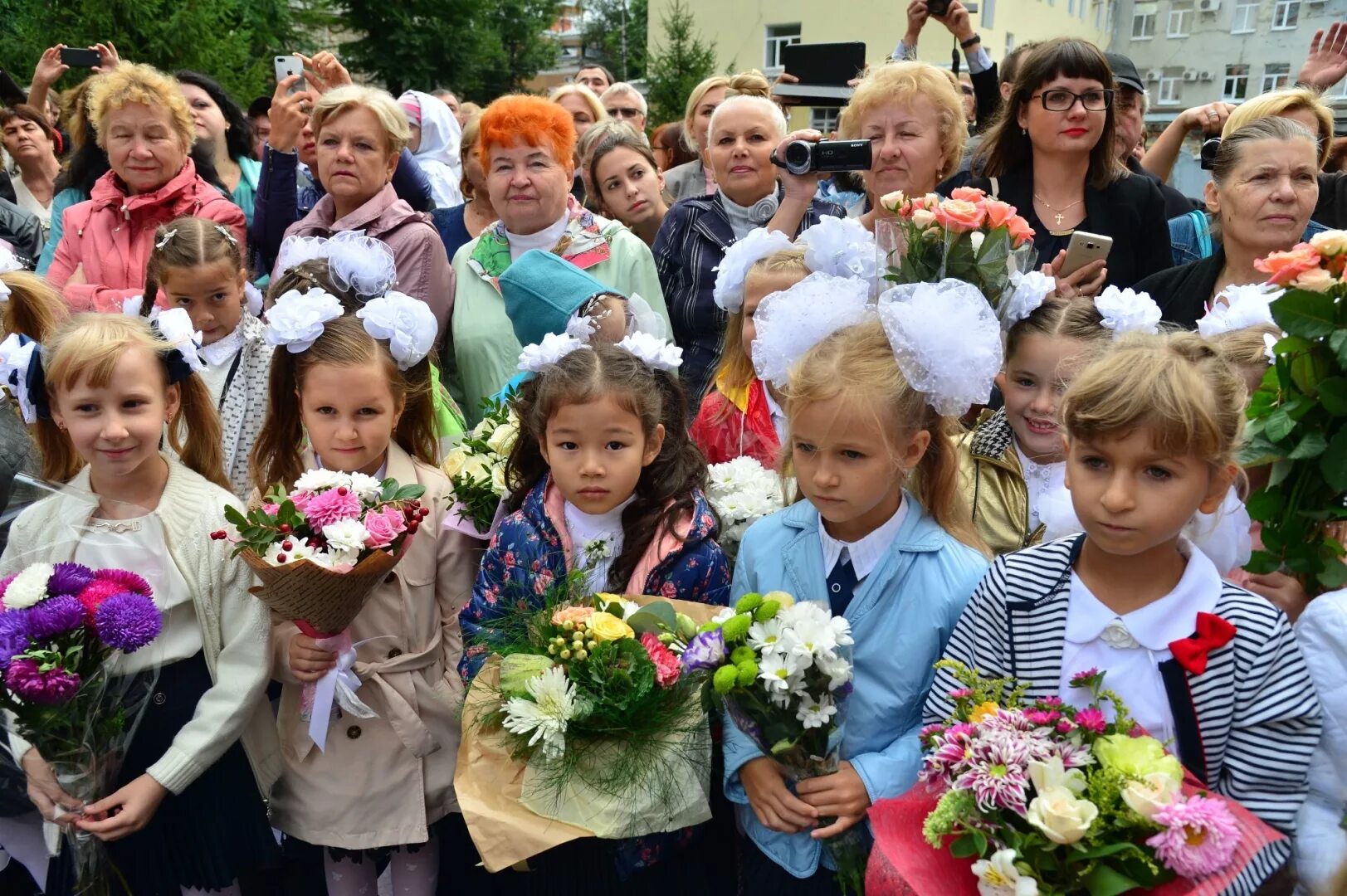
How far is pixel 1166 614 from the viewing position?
195 cm

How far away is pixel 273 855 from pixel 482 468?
122 centimetres

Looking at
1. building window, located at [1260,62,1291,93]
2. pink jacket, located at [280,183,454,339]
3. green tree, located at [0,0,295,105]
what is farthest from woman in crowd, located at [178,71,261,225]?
building window, located at [1260,62,1291,93]

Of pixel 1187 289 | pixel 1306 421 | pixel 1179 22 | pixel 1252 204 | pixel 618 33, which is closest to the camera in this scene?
pixel 1306 421

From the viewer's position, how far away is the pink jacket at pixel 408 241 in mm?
4148

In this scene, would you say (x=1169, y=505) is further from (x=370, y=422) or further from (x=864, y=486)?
(x=370, y=422)

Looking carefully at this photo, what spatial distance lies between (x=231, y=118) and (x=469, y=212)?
2032 millimetres

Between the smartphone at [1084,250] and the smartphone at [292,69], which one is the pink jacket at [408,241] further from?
the smartphone at [1084,250]

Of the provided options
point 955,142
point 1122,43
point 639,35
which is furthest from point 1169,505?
point 639,35

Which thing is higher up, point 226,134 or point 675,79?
point 675,79

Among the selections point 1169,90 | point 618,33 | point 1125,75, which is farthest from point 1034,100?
point 618,33

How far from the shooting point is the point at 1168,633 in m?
1.94

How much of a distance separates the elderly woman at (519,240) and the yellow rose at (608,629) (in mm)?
2053

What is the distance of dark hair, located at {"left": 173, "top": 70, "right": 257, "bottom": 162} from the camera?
19.7ft

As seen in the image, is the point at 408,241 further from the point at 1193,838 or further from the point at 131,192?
the point at 1193,838
